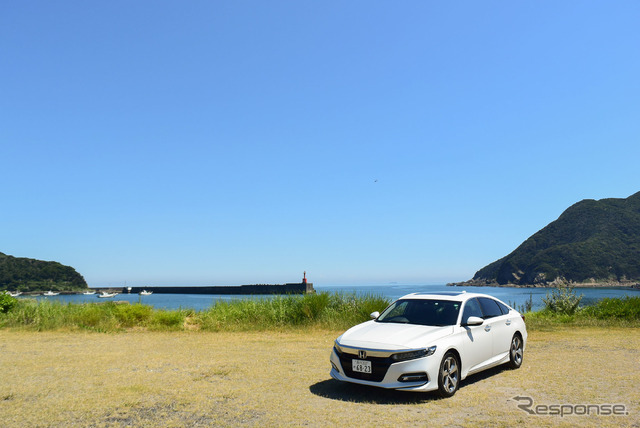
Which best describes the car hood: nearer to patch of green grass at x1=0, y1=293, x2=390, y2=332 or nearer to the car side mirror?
the car side mirror

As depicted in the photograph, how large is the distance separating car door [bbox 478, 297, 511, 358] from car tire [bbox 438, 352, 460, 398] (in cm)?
147

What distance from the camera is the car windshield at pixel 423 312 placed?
8.13 meters

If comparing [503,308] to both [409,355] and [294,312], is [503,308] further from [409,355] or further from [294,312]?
[294,312]

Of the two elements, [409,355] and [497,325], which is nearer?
[409,355]

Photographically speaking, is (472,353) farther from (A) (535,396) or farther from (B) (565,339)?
(B) (565,339)

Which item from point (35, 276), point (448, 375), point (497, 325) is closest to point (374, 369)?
point (448, 375)

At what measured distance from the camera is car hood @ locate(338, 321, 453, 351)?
279 inches

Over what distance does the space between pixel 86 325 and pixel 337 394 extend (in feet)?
45.8

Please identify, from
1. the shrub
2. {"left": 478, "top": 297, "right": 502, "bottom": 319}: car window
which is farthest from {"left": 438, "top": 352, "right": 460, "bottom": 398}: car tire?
the shrub

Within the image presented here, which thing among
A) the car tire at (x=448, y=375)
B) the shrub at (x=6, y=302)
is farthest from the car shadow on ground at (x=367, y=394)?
the shrub at (x=6, y=302)

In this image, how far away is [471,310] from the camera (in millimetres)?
8570

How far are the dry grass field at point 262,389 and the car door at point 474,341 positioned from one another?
0.42 metres

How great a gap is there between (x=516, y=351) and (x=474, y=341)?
6.90 feet

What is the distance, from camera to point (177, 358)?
1105cm
